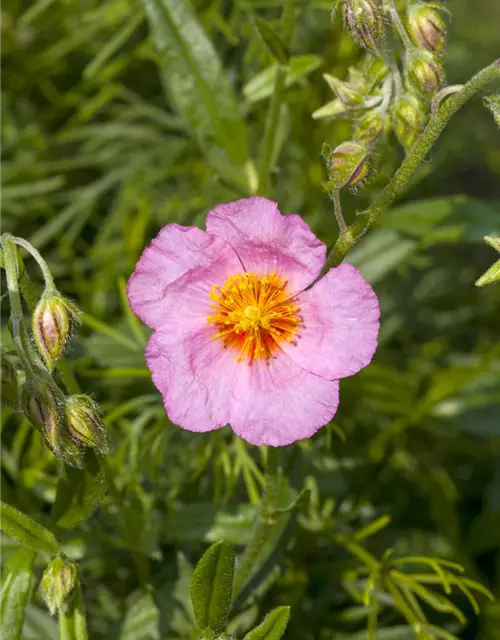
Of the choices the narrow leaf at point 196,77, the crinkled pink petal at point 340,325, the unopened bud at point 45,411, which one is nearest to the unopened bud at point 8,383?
the unopened bud at point 45,411

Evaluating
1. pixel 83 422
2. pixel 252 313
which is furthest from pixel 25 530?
pixel 252 313

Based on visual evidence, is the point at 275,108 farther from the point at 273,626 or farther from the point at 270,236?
the point at 273,626

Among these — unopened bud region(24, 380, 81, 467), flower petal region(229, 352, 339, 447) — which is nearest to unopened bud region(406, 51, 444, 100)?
flower petal region(229, 352, 339, 447)

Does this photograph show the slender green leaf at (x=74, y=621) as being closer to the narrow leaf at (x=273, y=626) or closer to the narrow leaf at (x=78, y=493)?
the narrow leaf at (x=78, y=493)

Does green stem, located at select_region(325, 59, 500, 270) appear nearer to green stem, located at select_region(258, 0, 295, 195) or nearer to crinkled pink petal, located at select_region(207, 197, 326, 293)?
crinkled pink petal, located at select_region(207, 197, 326, 293)

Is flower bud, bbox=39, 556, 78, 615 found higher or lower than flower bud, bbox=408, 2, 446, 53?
lower

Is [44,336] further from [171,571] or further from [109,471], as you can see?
[171,571]
